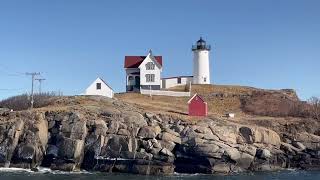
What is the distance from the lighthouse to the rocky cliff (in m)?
33.5

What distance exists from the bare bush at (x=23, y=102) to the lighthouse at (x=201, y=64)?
28.5m

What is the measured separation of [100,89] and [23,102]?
466 inches

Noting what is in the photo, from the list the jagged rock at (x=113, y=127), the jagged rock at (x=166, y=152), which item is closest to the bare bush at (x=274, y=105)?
→ the jagged rock at (x=166, y=152)

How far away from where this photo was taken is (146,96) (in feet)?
279

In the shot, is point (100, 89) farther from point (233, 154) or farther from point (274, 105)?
point (233, 154)

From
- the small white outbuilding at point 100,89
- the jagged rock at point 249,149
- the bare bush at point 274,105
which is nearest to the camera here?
the jagged rock at point 249,149

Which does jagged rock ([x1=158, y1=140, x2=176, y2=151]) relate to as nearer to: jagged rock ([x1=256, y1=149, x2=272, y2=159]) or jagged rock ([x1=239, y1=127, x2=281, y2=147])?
jagged rock ([x1=239, y1=127, x2=281, y2=147])

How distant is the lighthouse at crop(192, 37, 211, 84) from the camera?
94.8 meters

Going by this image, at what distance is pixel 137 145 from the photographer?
185 ft

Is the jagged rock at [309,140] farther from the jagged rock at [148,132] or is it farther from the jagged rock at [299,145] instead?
the jagged rock at [148,132]

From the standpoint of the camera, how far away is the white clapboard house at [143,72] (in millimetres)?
86875

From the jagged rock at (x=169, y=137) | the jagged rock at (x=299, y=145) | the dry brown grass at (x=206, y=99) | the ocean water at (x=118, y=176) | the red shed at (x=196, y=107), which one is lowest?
the ocean water at (x=118, y=176)

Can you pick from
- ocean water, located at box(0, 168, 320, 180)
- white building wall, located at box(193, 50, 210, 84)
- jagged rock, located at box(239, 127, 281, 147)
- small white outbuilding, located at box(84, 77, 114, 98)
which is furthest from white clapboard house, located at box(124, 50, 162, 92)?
ocean water, located at box(0, 168, 320, 180)

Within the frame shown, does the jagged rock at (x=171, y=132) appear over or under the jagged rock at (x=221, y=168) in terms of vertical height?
over
